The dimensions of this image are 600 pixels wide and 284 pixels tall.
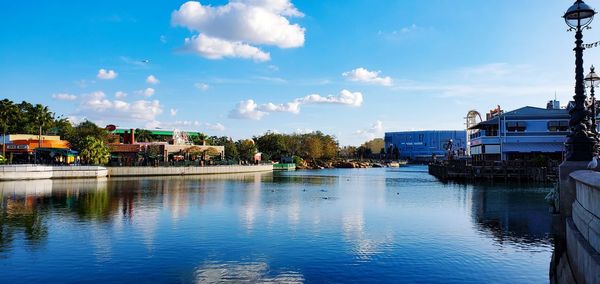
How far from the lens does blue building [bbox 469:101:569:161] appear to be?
85.2m

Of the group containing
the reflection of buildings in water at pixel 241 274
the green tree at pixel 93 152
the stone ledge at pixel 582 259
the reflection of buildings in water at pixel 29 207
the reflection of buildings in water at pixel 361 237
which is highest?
the green tree at pixel 93 152

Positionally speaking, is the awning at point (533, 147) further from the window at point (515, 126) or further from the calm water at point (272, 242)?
the calm water at point (272, 242)

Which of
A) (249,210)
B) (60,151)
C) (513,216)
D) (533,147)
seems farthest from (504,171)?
(60,151)

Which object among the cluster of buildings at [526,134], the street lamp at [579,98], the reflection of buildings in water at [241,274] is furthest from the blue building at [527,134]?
the reflection of buildings in water at [241,274]

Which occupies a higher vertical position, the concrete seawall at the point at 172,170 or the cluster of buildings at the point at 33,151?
the cluster of buildings at the point at 33,151

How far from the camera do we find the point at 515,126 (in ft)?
287

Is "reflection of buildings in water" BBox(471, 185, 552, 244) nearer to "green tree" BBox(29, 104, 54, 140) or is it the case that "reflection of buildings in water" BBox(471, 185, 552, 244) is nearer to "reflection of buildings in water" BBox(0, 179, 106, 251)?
"reflection of buildings in water" BBox(0, 179, 106, 251)

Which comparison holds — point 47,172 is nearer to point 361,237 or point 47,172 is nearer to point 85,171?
point 85,171

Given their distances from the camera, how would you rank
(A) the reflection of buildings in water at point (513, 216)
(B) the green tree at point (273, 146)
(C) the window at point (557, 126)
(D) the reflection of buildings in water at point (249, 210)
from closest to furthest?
(A) the reflection of buildings in water at point (513, 216), (D) the reflection of buildings in water at point (249, 210), (C) the window at point (557, 126), (B) the green tree at point (273, 146)

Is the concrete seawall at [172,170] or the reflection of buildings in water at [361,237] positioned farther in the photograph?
the concrete seawall at [172,170]

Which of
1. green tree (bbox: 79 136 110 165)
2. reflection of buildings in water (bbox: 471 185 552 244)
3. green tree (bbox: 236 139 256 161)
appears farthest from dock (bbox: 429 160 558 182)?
green tree (bbox: 236 139 256 161)

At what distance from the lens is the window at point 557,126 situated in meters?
84.7

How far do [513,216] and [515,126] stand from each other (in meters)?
56.1

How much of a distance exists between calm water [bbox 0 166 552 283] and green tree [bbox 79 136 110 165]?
4874 cm
